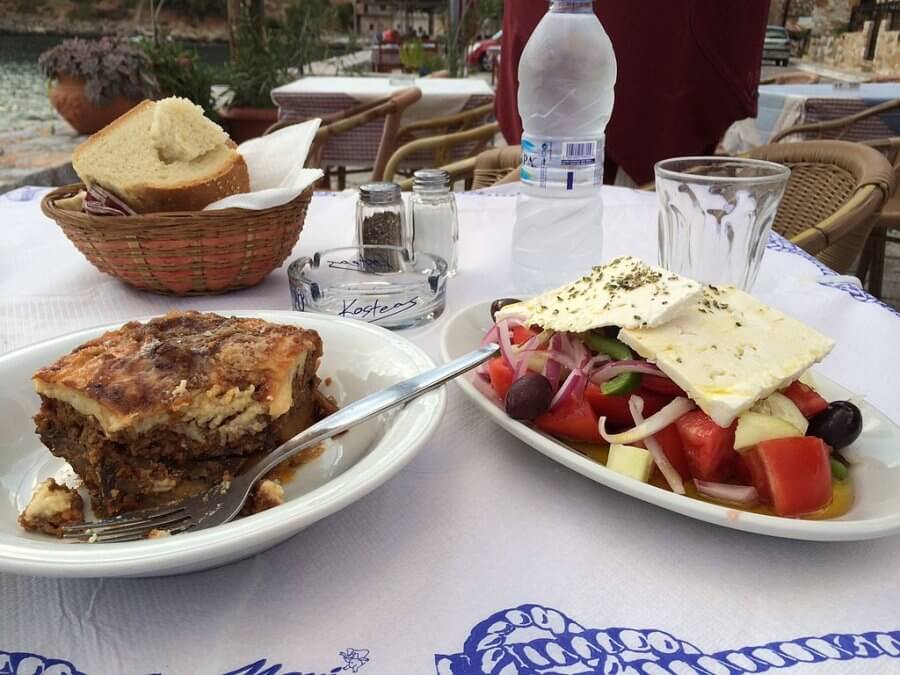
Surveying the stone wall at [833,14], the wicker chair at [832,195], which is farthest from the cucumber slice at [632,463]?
the stone wall at [833,14]

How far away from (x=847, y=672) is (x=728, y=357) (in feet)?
1.00

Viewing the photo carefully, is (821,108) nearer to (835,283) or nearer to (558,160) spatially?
(835,283)

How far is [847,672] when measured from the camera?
0.52m

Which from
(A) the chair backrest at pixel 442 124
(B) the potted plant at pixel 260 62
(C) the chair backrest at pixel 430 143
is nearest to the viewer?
(C) the chair backrest at pixel 430 143

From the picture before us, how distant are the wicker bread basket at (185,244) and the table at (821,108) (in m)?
4.00

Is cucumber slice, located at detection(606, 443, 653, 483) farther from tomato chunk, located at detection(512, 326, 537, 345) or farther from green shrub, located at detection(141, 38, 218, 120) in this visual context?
green shrub, located at detection(141, 38, 218, 120)

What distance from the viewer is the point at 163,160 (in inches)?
52.1

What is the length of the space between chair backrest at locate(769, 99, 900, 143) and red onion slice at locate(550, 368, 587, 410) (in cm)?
368

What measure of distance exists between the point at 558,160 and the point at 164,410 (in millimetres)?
814

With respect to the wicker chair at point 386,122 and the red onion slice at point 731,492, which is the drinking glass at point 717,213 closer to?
the red onion slice at point 731,492

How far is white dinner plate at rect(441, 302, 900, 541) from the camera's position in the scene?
590 mm

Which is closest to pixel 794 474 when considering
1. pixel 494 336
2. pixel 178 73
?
pixel 494 336

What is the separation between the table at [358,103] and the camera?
4520 millimetres

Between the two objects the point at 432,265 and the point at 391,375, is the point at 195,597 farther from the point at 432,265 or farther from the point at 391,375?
the point at 432,265
